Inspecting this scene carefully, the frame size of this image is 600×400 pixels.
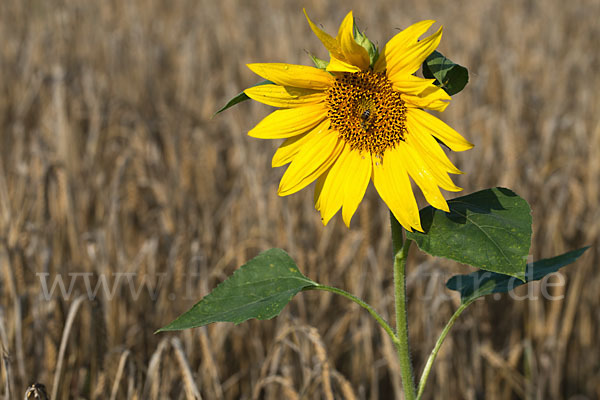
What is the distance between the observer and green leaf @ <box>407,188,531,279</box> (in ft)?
2.11

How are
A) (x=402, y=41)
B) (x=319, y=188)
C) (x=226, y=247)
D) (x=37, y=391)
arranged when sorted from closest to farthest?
(x=402, y=41) < (x=319, y=188) < (x=37, y=391) < (x=226, y=247)

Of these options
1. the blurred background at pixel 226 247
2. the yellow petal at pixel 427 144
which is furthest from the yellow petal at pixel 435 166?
the blurred background at pixel 226 247

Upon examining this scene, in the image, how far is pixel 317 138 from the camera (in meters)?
0.72

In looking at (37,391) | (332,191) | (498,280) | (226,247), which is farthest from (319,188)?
(226,247)

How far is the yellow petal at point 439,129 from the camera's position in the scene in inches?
25.7

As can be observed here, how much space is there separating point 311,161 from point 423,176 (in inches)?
4.5

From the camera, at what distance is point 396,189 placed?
2.24 ft

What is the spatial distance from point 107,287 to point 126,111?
1.23m

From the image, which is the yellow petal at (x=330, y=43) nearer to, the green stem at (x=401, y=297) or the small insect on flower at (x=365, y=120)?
the small insect on flower at (x=365, y=120)

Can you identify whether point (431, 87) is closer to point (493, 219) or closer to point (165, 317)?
point (493, 219)

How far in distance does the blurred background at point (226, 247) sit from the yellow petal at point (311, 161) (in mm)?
535

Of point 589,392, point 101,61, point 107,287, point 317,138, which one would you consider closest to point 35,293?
point 107,287

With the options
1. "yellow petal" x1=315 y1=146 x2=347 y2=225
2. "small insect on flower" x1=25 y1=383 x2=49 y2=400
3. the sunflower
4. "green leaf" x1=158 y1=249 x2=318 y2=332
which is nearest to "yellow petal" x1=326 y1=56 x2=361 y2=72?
the sunflower

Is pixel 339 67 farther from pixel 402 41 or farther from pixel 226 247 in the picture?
pixel 226 247
